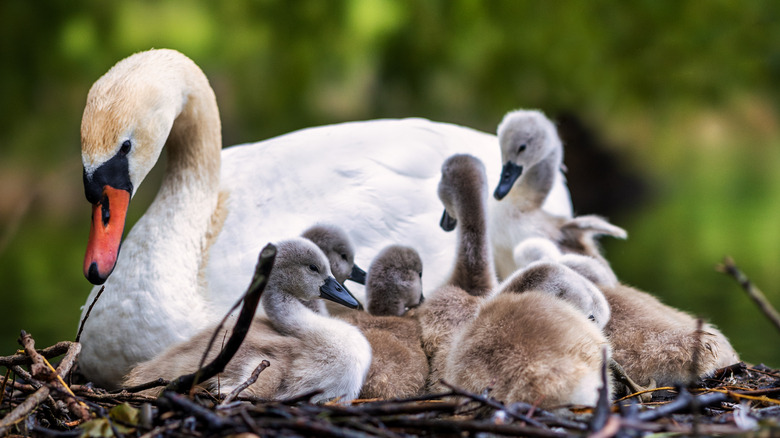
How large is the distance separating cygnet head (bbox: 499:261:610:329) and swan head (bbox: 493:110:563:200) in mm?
824

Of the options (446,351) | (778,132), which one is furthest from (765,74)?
(446,351)

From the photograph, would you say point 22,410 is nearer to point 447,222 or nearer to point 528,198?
point 447,222

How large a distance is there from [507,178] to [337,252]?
33.3 inches

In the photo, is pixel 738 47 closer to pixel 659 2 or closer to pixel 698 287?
pixel 659 2

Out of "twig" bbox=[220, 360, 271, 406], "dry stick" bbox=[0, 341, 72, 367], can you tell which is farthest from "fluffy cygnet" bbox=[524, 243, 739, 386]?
"dry stick" bbox=[0, 341, 72, 367]

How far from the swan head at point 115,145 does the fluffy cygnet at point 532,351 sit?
3.67ft

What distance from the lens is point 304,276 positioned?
237 cm

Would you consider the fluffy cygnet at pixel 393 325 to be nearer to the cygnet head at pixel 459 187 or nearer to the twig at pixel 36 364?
the cygnet head at pixel 459 187

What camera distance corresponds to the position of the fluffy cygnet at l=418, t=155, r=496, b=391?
7.94 ft

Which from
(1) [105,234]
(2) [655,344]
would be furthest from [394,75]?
(2) [655,344]

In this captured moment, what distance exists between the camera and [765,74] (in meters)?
7.54

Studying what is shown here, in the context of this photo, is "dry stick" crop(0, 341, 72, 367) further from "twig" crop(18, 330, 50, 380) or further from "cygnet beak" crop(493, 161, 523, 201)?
"cygnet beak" crop(493, 161, 523, 201)

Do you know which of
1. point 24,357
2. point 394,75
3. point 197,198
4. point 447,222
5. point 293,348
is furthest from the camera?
point 394,75

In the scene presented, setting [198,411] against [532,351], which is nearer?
[198,411]
